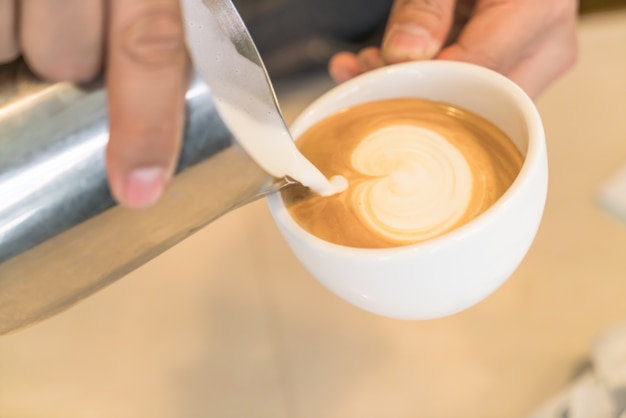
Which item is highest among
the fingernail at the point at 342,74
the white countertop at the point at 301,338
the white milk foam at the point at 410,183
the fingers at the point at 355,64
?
the white milk foam at the point at 410,183

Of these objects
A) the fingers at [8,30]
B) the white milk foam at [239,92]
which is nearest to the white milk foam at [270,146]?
the white milk foam at [239,92]

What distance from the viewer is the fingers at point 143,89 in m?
0.28

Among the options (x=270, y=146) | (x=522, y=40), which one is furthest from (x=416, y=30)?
(x=270, y=146)

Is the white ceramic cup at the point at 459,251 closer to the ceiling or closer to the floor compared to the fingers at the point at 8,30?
closer to the floor

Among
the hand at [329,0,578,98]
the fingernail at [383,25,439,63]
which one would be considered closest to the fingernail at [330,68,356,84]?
the hand at [329,0,578,98]

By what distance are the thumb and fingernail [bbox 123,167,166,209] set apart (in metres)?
0.29

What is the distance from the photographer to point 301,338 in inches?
24.2

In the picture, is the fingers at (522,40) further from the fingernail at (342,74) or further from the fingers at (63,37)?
the fingers at (63,37)

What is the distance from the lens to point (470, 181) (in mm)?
411

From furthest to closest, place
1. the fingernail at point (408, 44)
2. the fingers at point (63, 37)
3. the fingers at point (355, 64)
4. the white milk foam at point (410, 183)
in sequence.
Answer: the fingers at point (355, 64) < the fingernail at point (408, 44) < the white milk foam at point (410, 183) < the fingers at point (63, 37)

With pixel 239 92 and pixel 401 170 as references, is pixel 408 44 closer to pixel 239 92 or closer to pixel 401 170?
pixel 401 170

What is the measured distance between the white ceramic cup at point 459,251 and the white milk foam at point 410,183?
0.04 m

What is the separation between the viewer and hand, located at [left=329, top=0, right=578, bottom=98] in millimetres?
528

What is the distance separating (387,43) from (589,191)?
0.31 metres
